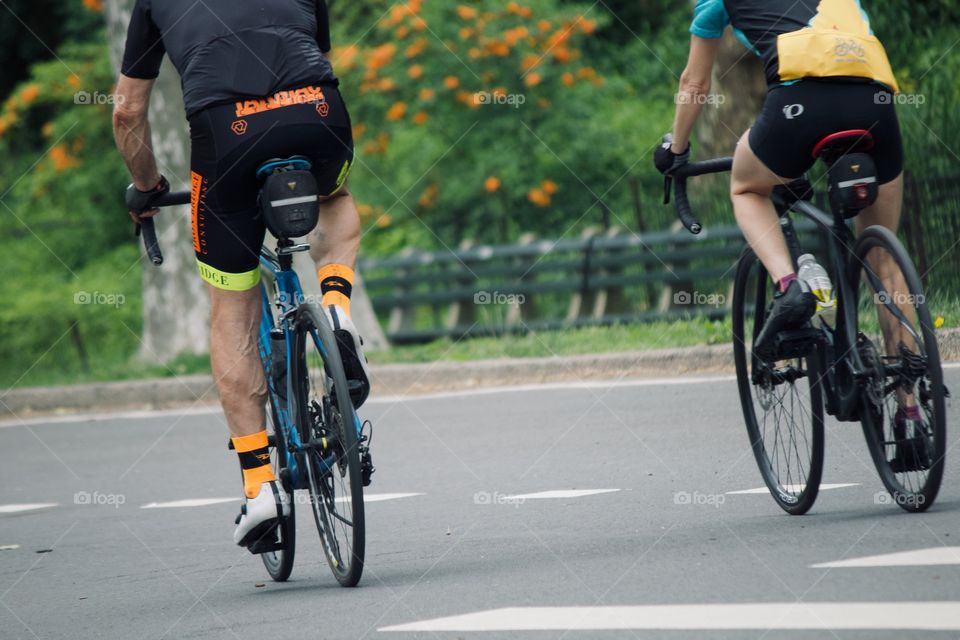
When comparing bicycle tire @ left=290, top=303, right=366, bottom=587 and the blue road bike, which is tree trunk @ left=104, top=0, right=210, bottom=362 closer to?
the blue road bike

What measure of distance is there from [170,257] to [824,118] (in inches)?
481

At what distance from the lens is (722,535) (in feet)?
16.4

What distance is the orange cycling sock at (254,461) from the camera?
498cm

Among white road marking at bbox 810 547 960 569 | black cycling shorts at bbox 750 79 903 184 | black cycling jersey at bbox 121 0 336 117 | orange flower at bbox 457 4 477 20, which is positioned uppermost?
black cycling jersey at bbox 121 0 336 117

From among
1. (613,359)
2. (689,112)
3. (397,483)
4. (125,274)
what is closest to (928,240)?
(613,359)

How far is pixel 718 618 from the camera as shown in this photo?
12.5 feet

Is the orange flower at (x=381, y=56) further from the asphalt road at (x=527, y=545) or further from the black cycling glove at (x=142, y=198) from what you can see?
the black cycling glove at (x=142, y=198)

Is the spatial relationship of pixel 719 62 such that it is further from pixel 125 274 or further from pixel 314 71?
pixel 125 274

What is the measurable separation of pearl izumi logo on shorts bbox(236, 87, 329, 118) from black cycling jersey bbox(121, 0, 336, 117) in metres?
0.02

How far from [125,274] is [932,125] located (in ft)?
48.4

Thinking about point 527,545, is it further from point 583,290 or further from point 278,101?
point 583,290

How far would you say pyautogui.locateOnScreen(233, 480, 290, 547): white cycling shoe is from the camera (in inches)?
194

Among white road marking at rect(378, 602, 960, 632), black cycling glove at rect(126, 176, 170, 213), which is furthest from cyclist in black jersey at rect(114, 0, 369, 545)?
white road marking at rect(378, 602, 960, 632)

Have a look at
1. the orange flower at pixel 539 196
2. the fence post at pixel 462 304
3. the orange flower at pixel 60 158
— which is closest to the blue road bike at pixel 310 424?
the fence post at pixel 462 304
